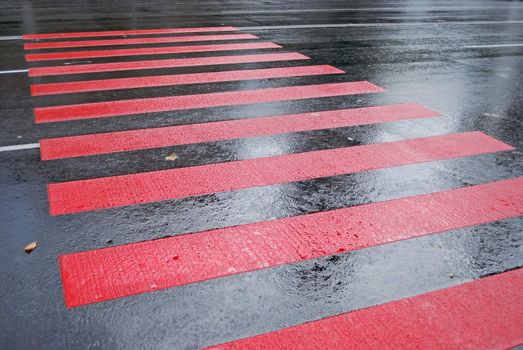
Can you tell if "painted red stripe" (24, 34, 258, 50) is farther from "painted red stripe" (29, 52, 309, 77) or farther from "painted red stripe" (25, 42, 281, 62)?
"painted red stripe" (29, 52, 309, 77)

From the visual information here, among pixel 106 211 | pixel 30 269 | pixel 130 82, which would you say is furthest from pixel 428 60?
pixel 30 269

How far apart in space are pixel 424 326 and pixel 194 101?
4.45 meters

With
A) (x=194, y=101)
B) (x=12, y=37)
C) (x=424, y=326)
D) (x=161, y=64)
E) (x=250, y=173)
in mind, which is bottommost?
(x=424, y=326)

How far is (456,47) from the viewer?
1034 centimetres

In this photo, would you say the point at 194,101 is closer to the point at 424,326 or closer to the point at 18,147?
the point at 18,147

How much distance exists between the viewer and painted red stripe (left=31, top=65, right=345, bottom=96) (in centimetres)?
678

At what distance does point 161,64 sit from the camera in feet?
26.8

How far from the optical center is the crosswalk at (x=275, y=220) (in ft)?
8.95

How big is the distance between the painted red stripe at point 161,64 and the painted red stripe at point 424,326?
6181 mm

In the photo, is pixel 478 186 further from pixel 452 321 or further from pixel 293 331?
pixel 293 331

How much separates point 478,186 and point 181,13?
11.7 m

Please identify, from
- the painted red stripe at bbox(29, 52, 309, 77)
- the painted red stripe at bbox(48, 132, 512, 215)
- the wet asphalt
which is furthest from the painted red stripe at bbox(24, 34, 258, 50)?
the painted red stripe at bbox(48, 132, 512, 215)

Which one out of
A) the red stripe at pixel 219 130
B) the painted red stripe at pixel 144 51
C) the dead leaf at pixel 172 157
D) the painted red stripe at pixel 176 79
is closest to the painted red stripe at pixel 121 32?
the painted red stripe at pixel 144 51

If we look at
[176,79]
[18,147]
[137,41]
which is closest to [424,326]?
[18,147]
